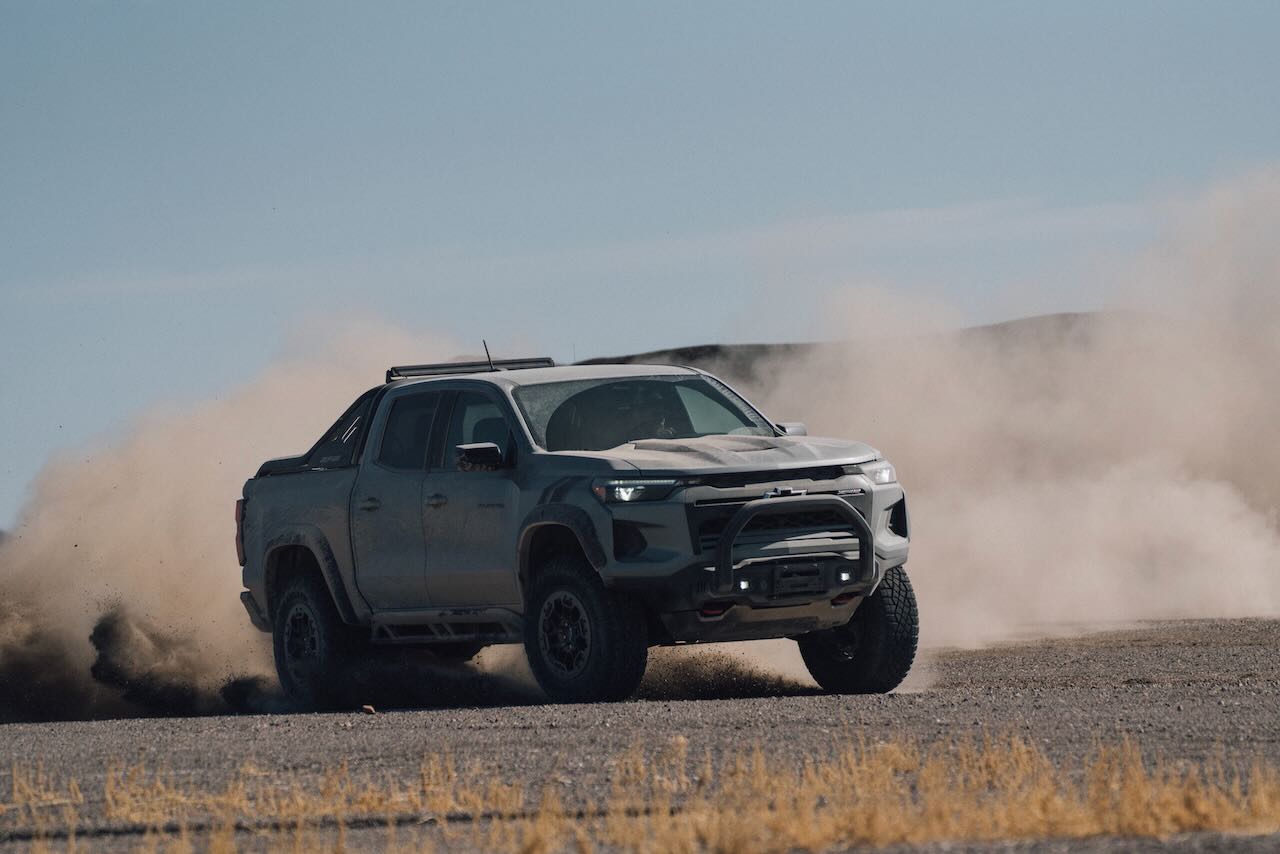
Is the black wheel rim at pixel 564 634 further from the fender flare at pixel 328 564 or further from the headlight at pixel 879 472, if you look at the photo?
the fender flare at pixel 328 564

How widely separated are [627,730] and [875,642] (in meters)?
3.01

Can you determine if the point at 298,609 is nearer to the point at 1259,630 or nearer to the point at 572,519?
the point at 572,519

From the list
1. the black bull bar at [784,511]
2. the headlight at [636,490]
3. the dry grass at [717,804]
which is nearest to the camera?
the dry grass at [717,804]

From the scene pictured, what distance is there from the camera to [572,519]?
13.1 metres

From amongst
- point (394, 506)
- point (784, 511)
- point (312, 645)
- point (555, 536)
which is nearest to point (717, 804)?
point (784, 511)

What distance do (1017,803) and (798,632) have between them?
540 cm

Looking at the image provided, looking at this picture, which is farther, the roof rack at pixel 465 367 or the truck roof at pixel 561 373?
the roof rack at pixel 465 367

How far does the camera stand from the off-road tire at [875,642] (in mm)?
→ 13750

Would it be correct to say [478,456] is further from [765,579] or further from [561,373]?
[765,579]

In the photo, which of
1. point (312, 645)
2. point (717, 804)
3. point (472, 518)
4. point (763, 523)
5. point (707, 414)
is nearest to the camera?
point (717, 804)

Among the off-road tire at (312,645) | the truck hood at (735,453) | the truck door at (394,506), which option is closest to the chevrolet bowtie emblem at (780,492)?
the truck hood at (735,453)

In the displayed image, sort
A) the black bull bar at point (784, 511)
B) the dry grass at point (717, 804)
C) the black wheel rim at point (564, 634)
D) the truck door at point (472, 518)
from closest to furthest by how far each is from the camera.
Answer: the dry grass at point (717, 804)
the black bull bar at point (784, 511)
the black wheel rim at point (564, 634)
the truck door at point (472, 518)

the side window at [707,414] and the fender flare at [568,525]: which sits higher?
the side window at [707,414]

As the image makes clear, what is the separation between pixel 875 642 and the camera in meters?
13.8
